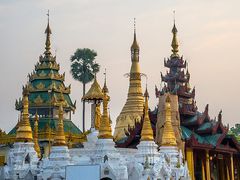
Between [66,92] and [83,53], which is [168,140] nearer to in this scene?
[66,92]

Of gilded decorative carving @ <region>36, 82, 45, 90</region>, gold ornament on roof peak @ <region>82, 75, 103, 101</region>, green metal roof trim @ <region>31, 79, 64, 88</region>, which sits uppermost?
green metal roof trim @ <region>31, 79, 64, 88</region>

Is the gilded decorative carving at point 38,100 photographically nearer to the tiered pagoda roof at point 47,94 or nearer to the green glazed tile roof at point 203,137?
the tiered pagoda roof at point 47,94

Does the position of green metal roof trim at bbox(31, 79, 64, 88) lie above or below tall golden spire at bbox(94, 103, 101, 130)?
above

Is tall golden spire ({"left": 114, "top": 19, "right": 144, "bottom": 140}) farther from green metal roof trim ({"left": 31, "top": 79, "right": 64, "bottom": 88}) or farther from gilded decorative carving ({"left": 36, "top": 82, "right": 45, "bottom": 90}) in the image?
gilded decorative carving ({"left": 36, "top": 82, "right": 45, "bottom": 90})

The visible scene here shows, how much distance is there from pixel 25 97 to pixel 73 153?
7.89 metres

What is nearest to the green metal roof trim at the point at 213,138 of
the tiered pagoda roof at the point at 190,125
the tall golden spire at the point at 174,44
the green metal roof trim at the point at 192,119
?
the tiered pagoda roof at the point at 190,125

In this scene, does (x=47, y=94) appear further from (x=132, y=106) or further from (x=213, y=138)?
(x=213, y=138)

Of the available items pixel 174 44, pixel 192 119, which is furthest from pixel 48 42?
pixel 192 119

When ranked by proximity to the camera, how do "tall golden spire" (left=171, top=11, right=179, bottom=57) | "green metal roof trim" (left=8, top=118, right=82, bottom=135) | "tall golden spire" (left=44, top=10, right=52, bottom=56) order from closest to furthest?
"green metal roof trim" (left=8, top=118, right=82, bottom=135)
"tall golden spire" (left=171, top=11, right=179, bottom=57)
"tall golden spire" (left=44, top=10, right=52, bottom=56)

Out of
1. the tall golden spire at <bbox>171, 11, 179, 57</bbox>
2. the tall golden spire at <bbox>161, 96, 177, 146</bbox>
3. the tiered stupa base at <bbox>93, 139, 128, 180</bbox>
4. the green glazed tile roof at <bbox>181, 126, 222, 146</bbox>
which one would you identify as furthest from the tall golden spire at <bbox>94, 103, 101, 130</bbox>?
the tall golden spire at <bbox>171, 11, 179, 57</bbox>

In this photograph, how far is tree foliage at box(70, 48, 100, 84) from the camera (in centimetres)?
5672

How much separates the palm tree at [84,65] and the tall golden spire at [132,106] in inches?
183

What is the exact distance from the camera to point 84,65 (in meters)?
57.0

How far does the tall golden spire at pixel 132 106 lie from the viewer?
1971 inches
